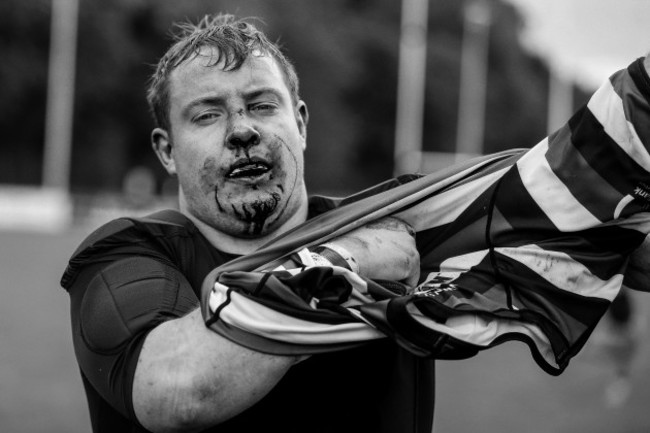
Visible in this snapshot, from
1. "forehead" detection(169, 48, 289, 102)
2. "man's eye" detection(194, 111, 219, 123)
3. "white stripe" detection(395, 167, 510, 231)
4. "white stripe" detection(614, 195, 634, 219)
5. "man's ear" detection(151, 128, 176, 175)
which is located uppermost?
"forehead" detection(169, 48, 289, 102)

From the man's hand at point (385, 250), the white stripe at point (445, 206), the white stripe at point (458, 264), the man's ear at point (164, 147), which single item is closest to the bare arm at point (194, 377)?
the man's hand at point (385, 250)

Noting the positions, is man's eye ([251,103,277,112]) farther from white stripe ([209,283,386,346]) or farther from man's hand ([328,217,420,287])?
white stripe ([209,283,386,346])

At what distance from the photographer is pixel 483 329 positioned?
2.20m

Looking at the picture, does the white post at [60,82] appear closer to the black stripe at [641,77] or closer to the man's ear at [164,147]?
the man's ear at [164,147]

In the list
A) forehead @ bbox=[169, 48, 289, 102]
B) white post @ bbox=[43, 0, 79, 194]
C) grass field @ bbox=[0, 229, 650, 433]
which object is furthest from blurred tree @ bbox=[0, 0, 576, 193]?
forehead @ bbox=[169, 48, 289, 102]

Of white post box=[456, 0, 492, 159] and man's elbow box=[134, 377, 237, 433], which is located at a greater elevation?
white post box=[456, 0, 492, 159]

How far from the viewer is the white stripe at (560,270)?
88.6 inches

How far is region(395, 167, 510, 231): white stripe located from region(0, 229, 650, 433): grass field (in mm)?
5528

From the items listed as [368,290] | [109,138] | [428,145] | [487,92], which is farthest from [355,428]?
[487,92]

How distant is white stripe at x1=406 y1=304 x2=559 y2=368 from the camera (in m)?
2.16

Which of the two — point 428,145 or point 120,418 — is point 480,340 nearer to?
point 120,418

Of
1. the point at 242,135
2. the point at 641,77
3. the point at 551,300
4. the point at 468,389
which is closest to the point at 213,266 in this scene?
the point at 242,135

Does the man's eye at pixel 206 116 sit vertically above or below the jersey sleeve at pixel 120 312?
above

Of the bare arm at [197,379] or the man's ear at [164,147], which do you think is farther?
the man's ear at [164,147]
